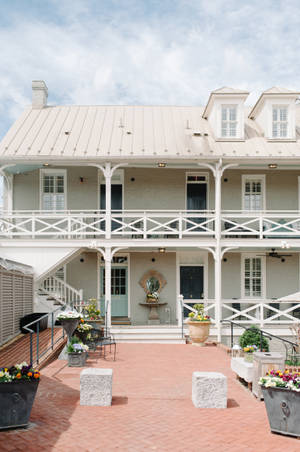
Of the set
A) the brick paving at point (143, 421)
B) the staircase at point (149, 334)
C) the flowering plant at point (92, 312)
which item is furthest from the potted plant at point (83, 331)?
the staircase at point (149, 334)

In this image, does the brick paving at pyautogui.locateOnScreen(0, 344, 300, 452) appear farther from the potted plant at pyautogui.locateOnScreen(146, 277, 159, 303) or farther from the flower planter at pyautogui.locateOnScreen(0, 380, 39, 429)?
the potted plant at pyautogui.locateOnScreen(146, 277, 159, 303)

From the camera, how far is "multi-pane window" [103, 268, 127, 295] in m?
18.7

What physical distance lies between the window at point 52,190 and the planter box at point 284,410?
44.4 feet

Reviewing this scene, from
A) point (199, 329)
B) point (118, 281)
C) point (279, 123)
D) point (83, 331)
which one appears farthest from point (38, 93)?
point (199, 329)

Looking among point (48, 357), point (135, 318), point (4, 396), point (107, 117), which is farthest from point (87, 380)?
point (107, 117)

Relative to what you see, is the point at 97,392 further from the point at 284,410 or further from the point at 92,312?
the point at 92,312

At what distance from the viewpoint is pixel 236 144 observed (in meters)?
18.1

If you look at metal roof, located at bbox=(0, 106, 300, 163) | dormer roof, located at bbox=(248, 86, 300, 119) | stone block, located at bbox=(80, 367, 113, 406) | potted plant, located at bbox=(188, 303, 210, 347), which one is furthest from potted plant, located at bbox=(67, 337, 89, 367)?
dormer roof, located at bbox=(248, 86, 300, 119)

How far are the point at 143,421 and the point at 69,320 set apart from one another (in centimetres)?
505

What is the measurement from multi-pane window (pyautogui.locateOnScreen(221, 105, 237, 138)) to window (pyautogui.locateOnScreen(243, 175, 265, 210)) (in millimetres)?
1873

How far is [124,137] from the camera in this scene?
18078 millimetres

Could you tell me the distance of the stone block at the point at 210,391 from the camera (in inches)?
306

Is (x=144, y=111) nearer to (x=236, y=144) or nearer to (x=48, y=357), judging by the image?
(x=236, y=144)

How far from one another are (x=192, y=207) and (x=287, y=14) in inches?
371
